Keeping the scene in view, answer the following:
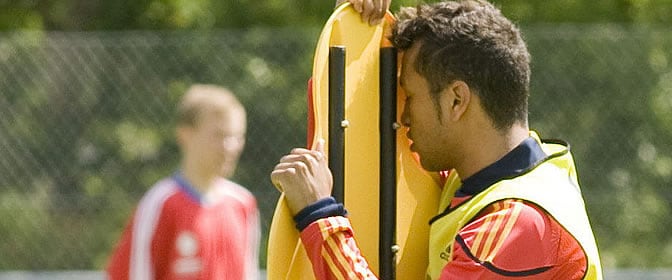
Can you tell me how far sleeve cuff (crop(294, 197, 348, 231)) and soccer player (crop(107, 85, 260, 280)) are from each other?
3.35 metres

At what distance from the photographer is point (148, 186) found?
9227mm

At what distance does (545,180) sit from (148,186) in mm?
5588

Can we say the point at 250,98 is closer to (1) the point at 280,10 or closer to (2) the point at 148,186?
(2) the point at 148,186

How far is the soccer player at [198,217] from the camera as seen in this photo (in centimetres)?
717

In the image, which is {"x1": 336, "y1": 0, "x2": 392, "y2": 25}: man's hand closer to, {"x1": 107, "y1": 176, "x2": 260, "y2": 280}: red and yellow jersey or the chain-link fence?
{"x1": 107, "y1": 176, "x2": 260, "y2": 280}: red and yellow jersey

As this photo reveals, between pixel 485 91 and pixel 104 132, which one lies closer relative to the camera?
pixel 485 91

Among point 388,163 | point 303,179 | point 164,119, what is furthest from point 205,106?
point 303,179

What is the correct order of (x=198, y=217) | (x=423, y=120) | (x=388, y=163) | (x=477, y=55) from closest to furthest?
(x=477, y=55), (x=423, y=120), (x=388, y=163), (x=198, y=217)

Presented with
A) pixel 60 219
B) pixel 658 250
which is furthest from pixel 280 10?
pixel 658 250

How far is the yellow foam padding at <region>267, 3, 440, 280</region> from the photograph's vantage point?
3.86 meters

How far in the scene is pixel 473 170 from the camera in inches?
156

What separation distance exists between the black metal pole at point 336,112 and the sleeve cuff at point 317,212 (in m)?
0.10

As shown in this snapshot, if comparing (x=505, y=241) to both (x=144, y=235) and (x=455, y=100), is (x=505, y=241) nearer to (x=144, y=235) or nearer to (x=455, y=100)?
(x=455, y=100)

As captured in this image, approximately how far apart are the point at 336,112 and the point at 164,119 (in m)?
5.37
